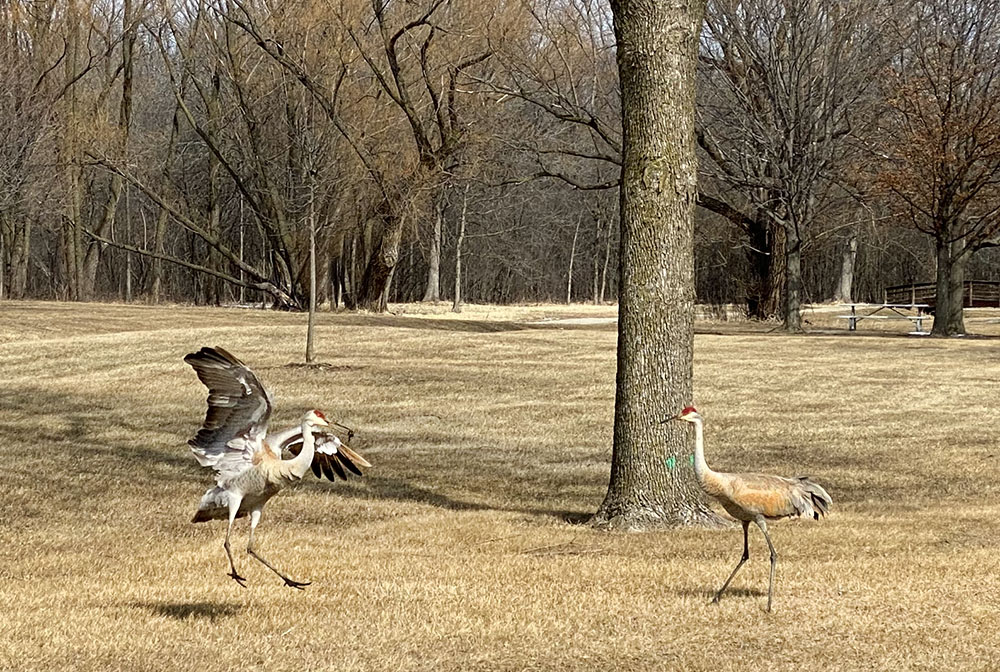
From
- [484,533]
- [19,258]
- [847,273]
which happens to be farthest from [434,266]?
[484,533]

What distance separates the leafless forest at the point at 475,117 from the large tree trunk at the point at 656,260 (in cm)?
1821

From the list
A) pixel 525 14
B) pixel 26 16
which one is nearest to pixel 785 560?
pixel 525 14

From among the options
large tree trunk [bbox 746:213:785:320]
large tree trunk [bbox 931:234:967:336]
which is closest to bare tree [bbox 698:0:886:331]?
large tree trunk [bbox 746:213:785:320]

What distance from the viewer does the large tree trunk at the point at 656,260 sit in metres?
11.1

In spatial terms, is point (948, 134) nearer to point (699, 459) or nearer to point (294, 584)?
point (699, 459)

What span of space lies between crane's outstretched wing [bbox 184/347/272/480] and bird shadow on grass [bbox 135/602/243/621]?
3.11ft

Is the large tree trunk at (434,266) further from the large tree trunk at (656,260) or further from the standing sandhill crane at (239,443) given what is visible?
the standing sandhill crane at (239,443)

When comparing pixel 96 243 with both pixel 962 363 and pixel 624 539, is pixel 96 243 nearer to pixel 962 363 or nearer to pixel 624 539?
pixel 962 363

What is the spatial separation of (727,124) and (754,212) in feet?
14.3

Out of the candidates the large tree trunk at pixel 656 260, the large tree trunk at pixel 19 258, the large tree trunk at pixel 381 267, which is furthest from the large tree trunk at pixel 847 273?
the large tree trunk at pixel 656 260

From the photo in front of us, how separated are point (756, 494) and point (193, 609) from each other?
3.54m

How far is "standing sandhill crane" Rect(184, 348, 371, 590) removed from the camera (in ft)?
23.9

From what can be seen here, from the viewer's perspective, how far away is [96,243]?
47.2m

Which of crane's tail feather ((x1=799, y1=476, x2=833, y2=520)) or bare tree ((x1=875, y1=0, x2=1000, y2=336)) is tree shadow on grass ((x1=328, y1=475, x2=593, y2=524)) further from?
bare tree ((x1=875, y1=0, x2=1000, y2=336))
